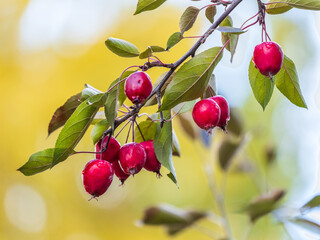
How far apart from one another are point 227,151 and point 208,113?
3.25ft

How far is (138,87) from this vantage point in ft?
2.43

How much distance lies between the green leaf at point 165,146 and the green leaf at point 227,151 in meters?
0.97

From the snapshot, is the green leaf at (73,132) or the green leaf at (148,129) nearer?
the green leaf at (73,132)

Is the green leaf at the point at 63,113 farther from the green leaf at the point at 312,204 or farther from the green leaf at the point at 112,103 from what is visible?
the green leaf at the point at 312,204

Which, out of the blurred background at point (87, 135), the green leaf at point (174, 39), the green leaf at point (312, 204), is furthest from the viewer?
the blurred background at point (87, 135)

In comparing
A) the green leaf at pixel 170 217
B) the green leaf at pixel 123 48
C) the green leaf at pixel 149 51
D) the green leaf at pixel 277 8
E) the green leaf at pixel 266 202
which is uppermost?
the green leaf at pixel 277 8

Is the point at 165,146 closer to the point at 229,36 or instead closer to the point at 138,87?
the point at 138,87

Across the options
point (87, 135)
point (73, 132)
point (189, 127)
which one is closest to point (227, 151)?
point (189, 127)

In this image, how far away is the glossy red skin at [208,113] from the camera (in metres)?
0.77

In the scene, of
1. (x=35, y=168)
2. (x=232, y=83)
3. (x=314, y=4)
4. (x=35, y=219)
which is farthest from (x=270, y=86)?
(x=35, y=219)

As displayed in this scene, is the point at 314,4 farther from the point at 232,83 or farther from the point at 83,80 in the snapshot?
the point at 83,80

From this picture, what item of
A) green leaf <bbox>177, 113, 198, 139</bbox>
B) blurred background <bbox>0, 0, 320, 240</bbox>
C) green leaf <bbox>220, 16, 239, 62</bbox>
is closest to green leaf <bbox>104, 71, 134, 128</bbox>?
green leaf <bbox>220, 16, 239, 62</bbox>

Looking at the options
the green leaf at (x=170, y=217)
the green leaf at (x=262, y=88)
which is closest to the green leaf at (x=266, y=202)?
the green leaf at (x=170, y=217)

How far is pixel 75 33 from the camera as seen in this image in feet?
17.9
